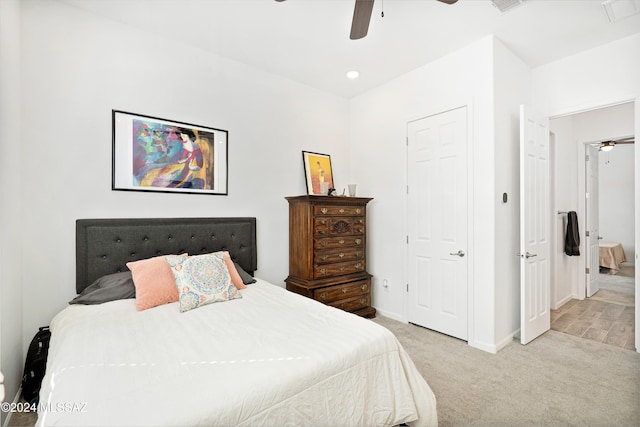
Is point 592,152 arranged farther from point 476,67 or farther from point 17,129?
point 17,129

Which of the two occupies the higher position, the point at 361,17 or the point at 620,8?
the point at 620,8

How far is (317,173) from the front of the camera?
152 inches

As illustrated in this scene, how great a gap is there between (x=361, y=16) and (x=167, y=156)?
2.00 meters

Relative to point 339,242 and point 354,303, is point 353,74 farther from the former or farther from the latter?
point 354,303

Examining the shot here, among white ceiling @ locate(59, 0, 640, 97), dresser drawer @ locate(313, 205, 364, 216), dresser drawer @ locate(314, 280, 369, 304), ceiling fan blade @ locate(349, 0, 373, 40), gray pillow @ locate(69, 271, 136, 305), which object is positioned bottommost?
dresser drawer @ locate(314, 280, 369, 304)

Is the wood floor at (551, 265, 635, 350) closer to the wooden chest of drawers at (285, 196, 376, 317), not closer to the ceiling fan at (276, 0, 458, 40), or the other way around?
the wooden chest of drawers at (285, 196, 376, 317)

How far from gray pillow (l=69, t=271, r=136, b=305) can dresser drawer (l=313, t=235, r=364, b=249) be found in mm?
1725

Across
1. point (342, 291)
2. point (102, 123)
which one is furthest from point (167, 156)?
point (342, 291)

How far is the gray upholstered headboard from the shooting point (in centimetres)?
233

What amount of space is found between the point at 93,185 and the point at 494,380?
3503 millimetres

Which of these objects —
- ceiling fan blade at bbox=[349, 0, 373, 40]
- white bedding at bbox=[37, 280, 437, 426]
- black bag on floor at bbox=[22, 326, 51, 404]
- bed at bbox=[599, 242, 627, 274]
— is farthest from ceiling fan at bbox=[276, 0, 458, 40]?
bed at bbox=[599, 242, 627, 274]

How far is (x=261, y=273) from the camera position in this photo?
3385 millimetres

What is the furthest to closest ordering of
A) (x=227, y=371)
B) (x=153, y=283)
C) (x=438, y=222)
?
(x=438, y=222) → (x=153, y=283) → (x=227, y=371)

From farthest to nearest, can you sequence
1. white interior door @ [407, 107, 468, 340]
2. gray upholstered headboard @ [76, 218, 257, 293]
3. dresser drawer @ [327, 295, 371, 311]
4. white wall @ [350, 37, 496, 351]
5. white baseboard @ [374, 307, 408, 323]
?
white baseboard @ [374, 307, 408, 323], dresser drawer @ [327, 295, 371, 311], white interior door @ [407, 107, 468, 340], white wall @ [350, 37, 496, 351], gray upholstered headboard @ [76, 218, 257, 293]
